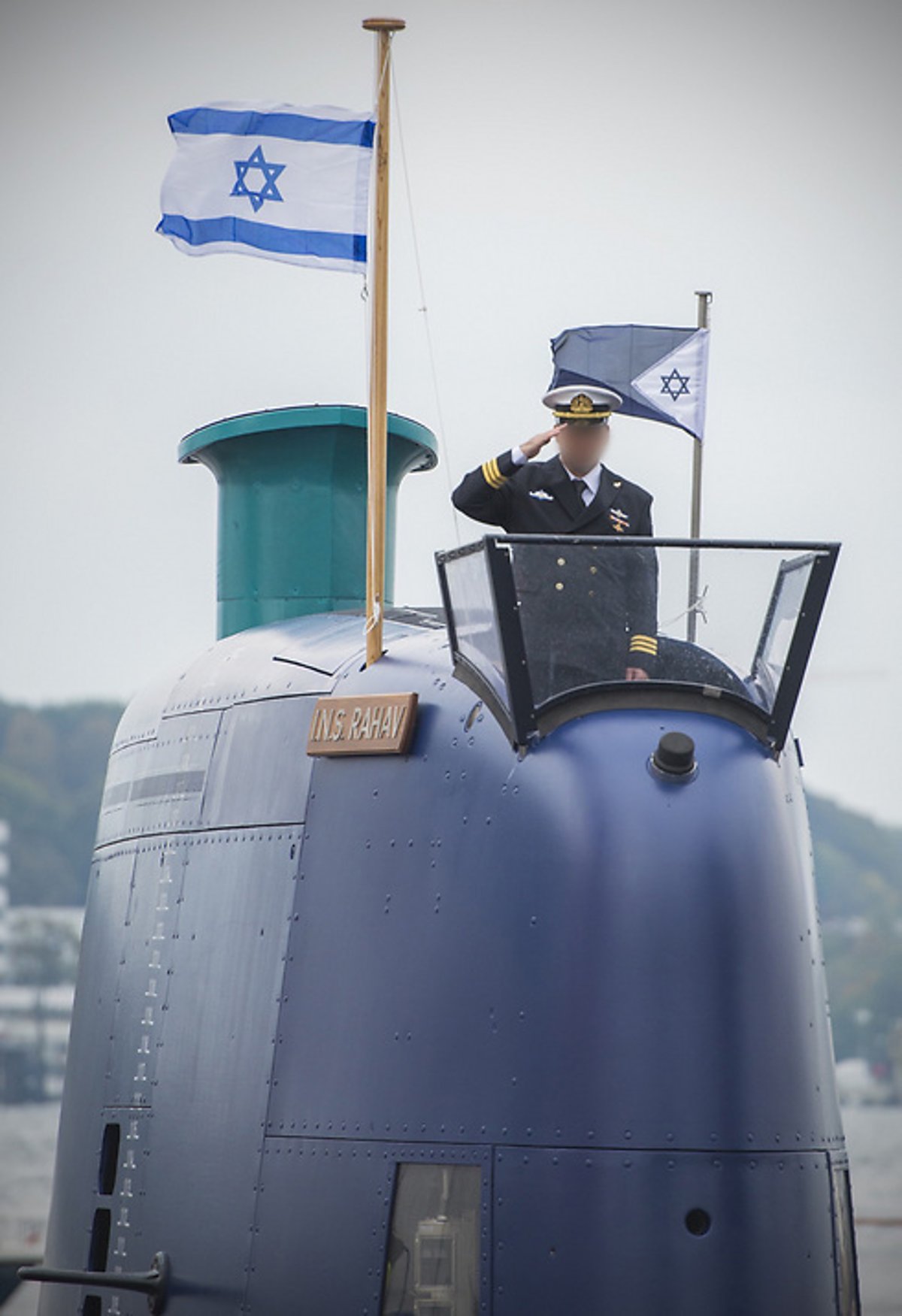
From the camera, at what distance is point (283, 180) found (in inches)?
457

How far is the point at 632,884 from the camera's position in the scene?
343 inches

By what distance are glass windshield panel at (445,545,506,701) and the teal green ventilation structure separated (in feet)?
15.2

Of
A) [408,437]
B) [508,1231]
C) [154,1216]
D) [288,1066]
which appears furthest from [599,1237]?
[408,437]

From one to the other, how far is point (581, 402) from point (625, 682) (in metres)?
1.90

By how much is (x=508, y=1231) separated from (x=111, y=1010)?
3349 mm

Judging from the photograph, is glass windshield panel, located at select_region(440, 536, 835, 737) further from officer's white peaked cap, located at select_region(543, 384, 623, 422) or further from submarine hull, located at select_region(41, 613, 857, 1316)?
officer's white peaked cap, located at select_region(543, 384, 623, 422)

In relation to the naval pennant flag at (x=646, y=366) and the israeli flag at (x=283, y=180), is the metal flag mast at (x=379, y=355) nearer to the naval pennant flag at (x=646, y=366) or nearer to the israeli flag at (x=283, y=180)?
the israeli flag at (x=283, y=180)

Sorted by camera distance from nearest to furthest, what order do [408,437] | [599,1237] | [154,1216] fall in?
[599,1237]
[154,1216]
[408,437]

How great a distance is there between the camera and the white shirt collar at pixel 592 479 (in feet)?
34.7

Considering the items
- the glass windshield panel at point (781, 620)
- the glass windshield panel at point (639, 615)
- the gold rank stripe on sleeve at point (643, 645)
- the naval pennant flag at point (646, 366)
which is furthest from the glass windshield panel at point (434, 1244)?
the naval pennant flag at point (646, 366)

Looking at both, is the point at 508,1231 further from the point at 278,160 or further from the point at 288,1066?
the point at 278,160

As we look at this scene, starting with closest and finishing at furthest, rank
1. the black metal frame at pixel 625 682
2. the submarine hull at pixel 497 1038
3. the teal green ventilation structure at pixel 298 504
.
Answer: the submarine hull at pixel 497 1038
the black metal frame at pixel 625 682
the teal green ventilation structure at pixel 298 504

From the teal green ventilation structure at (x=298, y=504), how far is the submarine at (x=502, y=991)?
3519mm

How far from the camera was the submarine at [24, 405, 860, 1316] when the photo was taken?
336 inches
